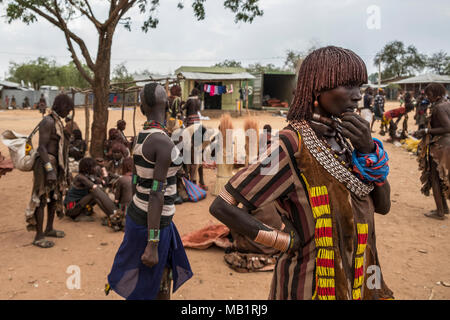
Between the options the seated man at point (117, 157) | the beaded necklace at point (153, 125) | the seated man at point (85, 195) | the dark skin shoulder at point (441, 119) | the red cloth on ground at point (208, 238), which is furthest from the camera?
the seated man at point (117, 157)

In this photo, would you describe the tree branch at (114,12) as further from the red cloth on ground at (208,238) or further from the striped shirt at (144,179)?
the striped shirt at (144,179)

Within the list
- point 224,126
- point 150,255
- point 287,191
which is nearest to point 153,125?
point 150,255

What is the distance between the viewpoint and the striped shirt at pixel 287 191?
4.65ft

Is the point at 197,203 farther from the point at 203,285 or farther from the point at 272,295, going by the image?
the point at 272,295

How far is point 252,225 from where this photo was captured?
140cm

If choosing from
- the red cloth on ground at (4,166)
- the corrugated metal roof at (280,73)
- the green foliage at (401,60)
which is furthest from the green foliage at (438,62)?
the red cloth on ground at (4,166)

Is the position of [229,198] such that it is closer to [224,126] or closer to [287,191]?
[287,191]

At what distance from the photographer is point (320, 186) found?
4.59ft

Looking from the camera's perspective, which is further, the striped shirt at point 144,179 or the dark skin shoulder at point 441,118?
the dark skin shoulder at point 441,118

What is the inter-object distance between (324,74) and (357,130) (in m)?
0.26

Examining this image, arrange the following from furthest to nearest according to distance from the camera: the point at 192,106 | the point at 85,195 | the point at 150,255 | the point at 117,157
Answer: the point at 192,106, the point at 117,157, the point at 85,195, the point at 150,255

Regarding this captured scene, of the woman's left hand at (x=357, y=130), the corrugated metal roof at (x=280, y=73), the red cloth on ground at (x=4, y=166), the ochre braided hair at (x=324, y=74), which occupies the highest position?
the corrugated metal roof at (x=280, y=73)
